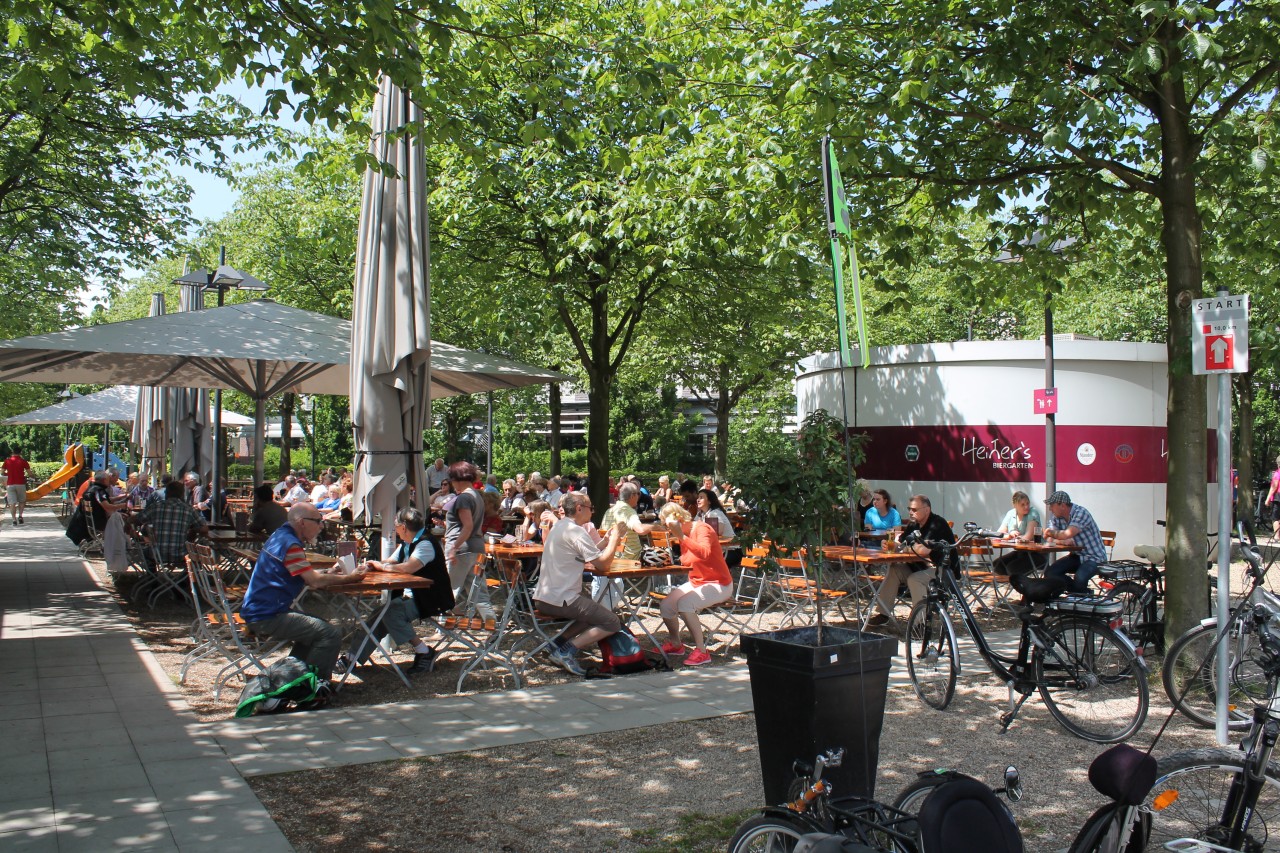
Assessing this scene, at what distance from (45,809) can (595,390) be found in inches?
472

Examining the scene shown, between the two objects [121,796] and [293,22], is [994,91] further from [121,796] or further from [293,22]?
[121,796]

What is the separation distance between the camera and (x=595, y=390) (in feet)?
53.7

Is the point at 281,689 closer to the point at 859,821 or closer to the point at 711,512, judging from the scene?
the point at 711,512

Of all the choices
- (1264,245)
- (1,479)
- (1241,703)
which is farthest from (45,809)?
(1,479)

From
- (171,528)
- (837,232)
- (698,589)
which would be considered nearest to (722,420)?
(171,528)

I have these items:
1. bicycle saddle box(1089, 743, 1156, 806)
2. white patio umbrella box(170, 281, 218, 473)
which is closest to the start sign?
bicycle saddle box(1089, 743, 1156, 806)

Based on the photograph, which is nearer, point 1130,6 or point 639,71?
point 639,71

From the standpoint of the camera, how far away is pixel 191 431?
607 inches

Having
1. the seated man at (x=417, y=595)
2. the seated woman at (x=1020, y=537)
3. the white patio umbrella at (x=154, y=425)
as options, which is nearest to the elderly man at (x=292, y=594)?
the seated man at (x=417, y=595)

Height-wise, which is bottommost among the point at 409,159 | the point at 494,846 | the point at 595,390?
the point at 494,846

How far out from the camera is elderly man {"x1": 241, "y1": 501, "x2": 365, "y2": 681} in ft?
22.4

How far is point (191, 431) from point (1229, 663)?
13.8 meters

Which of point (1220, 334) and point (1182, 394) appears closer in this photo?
point (1220, 334)

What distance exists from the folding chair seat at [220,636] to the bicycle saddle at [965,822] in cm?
530
